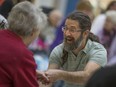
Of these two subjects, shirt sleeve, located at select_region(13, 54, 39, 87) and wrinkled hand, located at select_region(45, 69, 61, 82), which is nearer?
shirt sleeve, located at select_region(13, 54, 39, 87)

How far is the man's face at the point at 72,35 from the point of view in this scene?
15.5 feet

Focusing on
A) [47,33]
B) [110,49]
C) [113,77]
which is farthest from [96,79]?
[47,33]

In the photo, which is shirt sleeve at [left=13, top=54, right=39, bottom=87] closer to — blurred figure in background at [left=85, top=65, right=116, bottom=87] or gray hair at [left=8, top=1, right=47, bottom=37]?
gray hair at [left=8, top=1, right=47, bottom=37]

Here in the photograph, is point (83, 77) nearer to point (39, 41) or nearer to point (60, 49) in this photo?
point (60, 49)

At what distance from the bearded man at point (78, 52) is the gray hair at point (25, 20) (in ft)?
1.51

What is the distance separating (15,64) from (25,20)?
0.37 m

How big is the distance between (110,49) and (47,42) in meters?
3.05

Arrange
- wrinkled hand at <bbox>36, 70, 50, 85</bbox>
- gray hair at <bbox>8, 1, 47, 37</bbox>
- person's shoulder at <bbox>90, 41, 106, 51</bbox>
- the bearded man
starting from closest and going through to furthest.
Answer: gray hair at <bbox>8, 1, 47, 37</bbox>
wrinkled hand at <bbox>36, 70, 50, 85</bbox>
the bearded man
person's shoulder at <bbox>90, 41, 106, 51</bbox>

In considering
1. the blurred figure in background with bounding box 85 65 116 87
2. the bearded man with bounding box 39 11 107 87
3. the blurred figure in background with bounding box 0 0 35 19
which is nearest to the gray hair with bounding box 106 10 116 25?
the blurred figure in background with bounding box 0 0 35 19

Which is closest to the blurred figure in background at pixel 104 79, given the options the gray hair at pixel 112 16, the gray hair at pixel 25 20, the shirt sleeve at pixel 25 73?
the shirt sleeve at pixel 25 73

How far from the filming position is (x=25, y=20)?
14.0 ft

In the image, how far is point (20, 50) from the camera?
13.6 ft

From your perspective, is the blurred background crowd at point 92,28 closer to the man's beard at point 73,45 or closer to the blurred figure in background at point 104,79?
the man's beard at point 73,45

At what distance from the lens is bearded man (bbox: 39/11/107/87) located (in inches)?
185
